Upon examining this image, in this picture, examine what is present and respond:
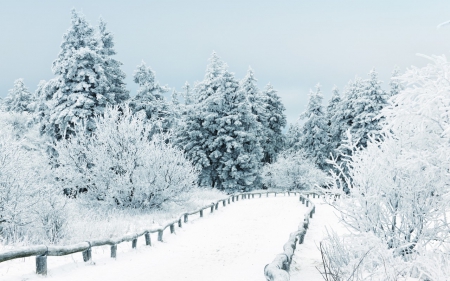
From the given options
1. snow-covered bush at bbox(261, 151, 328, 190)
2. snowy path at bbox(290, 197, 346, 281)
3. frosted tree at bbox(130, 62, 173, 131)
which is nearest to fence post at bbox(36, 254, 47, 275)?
snowy path at bbox(290, 197, 346, 281)

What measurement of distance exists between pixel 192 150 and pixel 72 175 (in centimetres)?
1869

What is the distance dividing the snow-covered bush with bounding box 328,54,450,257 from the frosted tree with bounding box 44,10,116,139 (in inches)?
805

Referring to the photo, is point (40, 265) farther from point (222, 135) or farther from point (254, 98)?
point (254, 98)

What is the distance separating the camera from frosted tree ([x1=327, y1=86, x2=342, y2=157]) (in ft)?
144

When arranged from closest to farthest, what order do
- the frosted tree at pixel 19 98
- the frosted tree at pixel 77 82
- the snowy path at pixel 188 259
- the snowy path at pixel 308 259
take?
the snowy path at pixel 188 259 → the snowy path at pixel 308 259 → the frosted tree at pixel 77 82 → the frosted tree at pixel 19 98

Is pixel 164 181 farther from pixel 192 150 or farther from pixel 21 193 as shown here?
pixel 192 150

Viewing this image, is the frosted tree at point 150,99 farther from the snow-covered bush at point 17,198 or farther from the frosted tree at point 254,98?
the snow-covered bush at point 17,198

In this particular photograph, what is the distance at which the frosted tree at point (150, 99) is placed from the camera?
32.0 m

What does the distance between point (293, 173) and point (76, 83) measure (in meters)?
29.0

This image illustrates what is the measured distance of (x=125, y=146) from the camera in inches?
711

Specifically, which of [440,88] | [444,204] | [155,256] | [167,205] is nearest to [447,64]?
[440,88]

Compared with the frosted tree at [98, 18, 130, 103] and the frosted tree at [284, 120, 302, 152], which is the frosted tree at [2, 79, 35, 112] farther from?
the frosted tree at [284, 120, 302, 152]

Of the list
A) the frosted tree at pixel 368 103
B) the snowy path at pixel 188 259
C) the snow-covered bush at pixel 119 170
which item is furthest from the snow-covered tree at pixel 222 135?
the snowy path at pixel 188 259

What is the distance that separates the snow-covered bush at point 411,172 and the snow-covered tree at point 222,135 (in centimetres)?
2756
